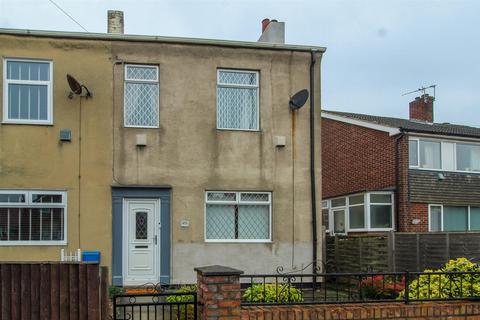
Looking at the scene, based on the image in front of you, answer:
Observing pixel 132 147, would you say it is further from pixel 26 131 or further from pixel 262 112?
pixel 262 112

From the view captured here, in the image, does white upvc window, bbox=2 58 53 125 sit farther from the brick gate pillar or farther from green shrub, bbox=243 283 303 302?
the brick gate pillar

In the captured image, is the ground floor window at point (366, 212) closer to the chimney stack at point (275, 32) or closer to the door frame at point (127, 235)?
the chimney stack at point (275, 32)

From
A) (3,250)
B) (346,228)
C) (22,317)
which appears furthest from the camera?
(346,228)

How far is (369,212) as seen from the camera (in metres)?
19.3

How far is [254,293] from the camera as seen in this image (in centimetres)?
802

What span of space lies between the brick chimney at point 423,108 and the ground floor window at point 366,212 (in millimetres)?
6609

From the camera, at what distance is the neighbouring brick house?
19.1m

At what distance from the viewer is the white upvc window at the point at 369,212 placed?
1938cm

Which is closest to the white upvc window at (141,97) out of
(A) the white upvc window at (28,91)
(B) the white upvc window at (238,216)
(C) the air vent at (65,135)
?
(C) the air vent at (65,135)

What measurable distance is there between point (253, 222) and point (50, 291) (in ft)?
27.5

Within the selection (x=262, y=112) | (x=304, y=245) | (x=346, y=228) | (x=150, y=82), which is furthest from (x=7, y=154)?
(x=346, y=228)

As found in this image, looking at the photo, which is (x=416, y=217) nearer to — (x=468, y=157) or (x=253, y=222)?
(x=468, y=157)

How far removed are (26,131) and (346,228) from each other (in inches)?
472

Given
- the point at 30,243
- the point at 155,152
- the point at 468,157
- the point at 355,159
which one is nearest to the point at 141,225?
the point at 155,152
